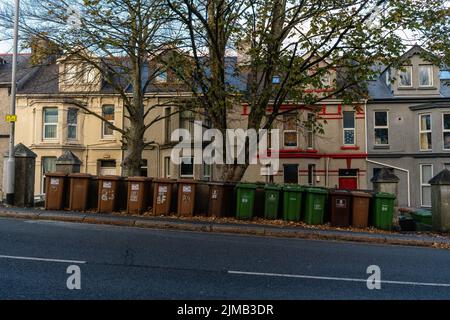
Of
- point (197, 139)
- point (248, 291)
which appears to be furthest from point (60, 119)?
point (248, 291)

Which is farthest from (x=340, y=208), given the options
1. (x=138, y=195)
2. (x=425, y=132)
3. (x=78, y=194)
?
(x=425, y=132)

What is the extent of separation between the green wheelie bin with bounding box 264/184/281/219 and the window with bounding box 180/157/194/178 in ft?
37.5

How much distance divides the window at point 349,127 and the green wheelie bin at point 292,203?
1262 centimetres

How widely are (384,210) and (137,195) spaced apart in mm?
7923

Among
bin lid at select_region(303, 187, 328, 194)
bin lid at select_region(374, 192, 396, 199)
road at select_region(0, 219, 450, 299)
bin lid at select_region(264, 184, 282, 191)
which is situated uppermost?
bin lid at select_region(264, 184, 282, 191)

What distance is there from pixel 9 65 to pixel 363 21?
24.5 meters

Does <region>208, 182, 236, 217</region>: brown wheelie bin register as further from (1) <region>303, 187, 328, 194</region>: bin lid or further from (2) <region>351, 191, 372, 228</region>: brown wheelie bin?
(2) <region>351, 191, 372, 228</region>: brown wheelie bin

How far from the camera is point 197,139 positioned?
22.9 metres

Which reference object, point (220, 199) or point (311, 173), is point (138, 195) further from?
point (311, 173)

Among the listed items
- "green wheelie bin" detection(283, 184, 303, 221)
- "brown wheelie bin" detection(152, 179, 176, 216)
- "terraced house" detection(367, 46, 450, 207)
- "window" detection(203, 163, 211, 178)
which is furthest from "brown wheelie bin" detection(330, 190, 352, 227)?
"terraced house" detection(367, 46, 450, 207)

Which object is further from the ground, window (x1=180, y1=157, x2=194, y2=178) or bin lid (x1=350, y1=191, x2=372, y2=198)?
window (x1=180, y1=157, x2=194, y2=178)

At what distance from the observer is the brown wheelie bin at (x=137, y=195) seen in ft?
41.7

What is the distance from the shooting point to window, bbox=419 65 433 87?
2342cm

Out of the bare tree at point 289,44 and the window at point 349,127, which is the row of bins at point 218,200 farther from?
the window at point 349,127
